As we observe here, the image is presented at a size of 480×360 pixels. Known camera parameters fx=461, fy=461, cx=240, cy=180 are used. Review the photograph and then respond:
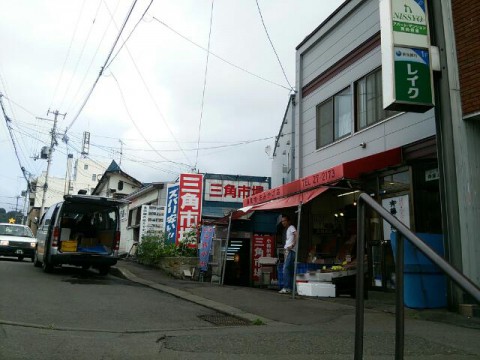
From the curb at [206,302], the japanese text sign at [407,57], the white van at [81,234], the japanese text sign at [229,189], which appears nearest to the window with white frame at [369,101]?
the japanese text sign at [407,57]

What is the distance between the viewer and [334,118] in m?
12.6

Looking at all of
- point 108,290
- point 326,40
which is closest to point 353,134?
point 326,40

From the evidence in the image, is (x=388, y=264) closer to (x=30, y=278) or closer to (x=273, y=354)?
(x=273, y=354)

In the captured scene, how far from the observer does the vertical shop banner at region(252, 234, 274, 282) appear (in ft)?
46.9

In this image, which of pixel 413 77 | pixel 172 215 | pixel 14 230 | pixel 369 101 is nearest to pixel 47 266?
pixel 172 215

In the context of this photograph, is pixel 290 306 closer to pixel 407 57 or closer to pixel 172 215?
pixel 407 57

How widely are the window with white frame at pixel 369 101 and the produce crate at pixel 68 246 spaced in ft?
28.0

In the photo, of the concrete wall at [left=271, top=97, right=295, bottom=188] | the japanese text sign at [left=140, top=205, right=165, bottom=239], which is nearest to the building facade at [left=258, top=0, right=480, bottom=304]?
the concrete wall at [left=271, top=97, right=295, bottom=188]

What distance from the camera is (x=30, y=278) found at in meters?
11.7

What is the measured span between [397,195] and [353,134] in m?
2.44

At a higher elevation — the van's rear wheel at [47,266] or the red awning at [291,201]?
the red awning at [291,201]

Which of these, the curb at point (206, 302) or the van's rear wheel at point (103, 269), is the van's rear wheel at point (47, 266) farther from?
the curb at point (206, 302)

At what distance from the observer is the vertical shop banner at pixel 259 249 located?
14.3 metres

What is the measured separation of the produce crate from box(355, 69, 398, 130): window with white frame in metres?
8.52
